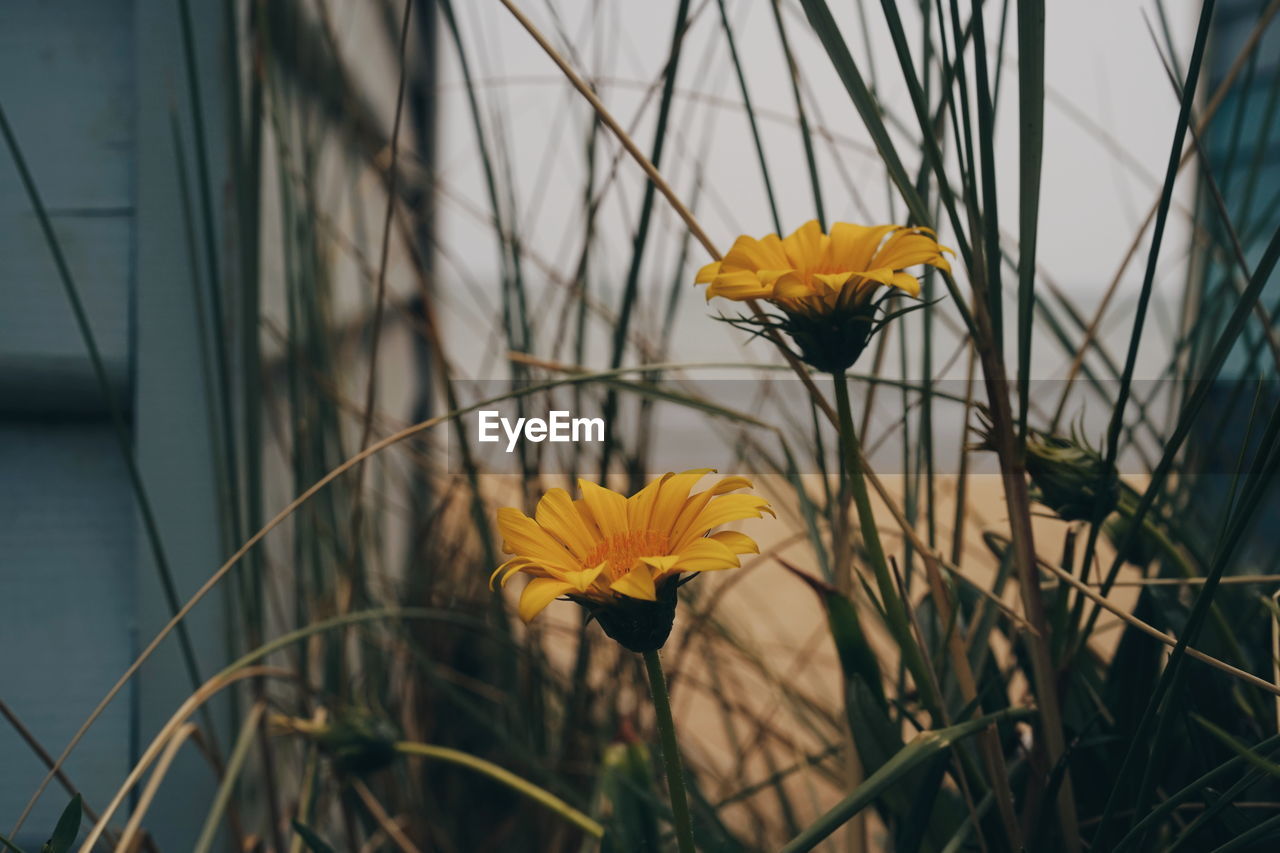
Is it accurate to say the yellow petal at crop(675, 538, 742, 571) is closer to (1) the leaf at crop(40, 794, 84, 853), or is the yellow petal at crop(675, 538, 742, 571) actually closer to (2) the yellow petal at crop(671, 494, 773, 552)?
(2) the yellow petal at crop(671, 494, 773, 552)

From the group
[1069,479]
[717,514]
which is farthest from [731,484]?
[1069,479]

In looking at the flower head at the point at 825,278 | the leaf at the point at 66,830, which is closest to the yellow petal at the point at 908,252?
the flower head at the point at 825,278

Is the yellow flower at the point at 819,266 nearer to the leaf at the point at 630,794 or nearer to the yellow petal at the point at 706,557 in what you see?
the yellow petal at the point at 706,557

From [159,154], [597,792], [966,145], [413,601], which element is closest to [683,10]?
[966,145]

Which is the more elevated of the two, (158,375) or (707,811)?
(158,375)

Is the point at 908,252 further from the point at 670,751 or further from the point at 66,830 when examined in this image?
the point at 66,830

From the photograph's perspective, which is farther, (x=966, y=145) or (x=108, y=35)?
(x=108, y=35)

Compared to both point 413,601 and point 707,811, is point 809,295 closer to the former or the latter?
point 707,811

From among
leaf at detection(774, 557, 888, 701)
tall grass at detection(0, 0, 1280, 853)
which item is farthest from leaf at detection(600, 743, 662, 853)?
leaf at detection(774, 557, 888, 701)

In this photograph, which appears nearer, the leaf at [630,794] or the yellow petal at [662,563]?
the yellow petal at [662,563]
